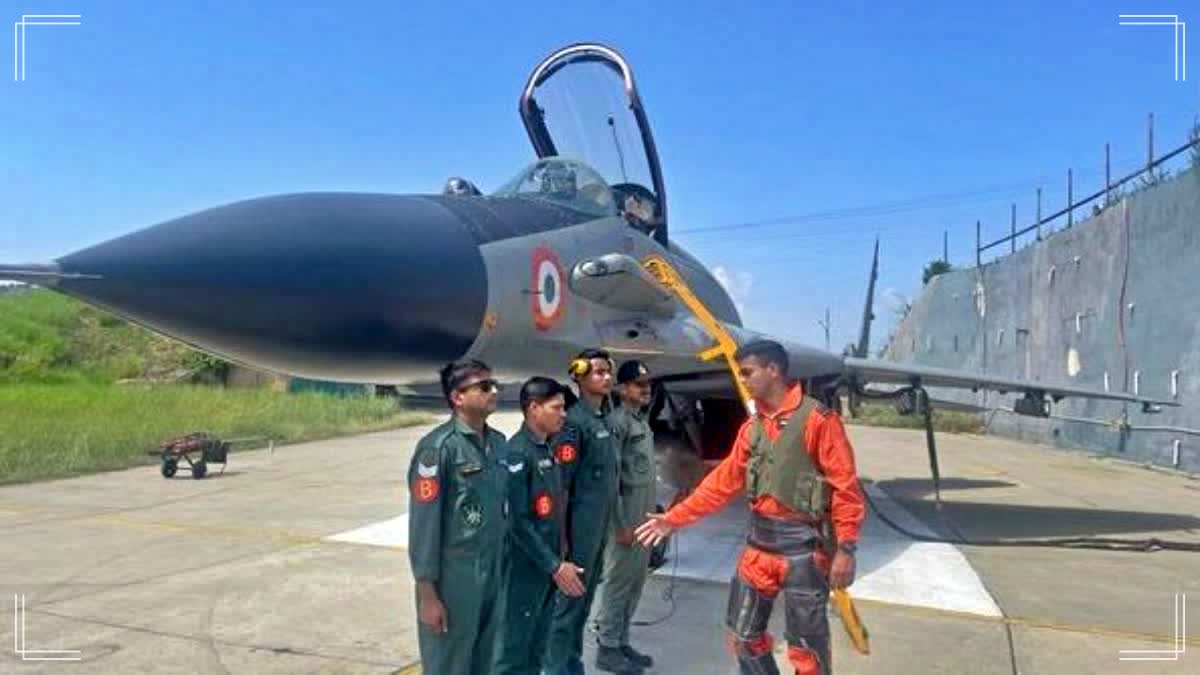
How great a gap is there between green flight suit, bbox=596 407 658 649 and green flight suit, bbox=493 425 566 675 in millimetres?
686

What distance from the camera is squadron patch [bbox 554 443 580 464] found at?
4.28 meters

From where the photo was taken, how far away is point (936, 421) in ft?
101

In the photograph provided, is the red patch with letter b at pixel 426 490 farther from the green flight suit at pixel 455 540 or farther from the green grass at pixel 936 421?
the green grass at pixel 936 421

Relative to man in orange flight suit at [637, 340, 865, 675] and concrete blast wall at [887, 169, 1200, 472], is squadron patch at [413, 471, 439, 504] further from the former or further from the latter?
concrete blast wall at [887, 169, 1200, 472]

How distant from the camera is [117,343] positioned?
3650 centimetres

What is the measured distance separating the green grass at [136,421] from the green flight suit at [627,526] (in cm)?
1044

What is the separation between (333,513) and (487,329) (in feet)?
18.3

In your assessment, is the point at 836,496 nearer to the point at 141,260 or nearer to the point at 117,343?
the point at 141,260

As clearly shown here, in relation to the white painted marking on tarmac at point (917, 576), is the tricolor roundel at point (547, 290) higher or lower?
higher

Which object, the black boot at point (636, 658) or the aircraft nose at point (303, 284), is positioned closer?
the aircraft nose at point (303, 284)

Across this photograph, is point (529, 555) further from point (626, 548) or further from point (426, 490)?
point (626, 548)

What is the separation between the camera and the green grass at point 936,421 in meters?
28.9

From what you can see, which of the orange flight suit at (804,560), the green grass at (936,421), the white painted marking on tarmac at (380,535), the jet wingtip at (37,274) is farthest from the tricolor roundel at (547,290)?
the green grass at (936,421)

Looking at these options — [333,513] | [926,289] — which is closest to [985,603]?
[333,513]
